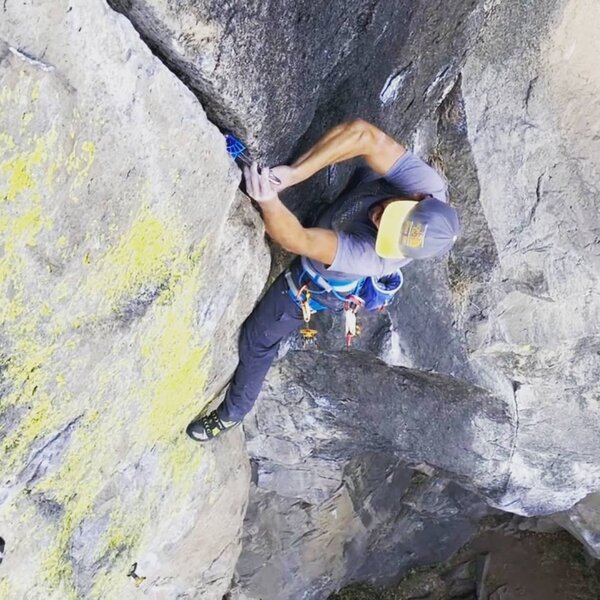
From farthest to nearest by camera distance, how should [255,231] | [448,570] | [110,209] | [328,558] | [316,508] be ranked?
[448,570]
[328,558]
[316,508]
[255,231]
[110,209]

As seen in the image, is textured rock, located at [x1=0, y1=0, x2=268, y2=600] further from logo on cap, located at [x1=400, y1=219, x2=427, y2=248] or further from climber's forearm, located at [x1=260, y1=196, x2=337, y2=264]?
logo on cap, located at [x1=400, y1=219, x2=427, y2=248]

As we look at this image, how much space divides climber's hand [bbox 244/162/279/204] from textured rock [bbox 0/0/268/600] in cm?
9

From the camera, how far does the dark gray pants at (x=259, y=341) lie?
3652mm

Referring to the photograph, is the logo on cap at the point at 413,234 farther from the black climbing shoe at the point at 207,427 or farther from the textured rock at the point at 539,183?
the black climbing shoe at the point at 207,427

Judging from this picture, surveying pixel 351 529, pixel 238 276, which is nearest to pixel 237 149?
pixel 238 276

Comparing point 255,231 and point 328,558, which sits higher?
point 255,231

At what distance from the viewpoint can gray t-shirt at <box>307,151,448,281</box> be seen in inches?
122

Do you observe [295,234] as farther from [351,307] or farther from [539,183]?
[539,183]

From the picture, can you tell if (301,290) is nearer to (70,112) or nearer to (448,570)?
(70,112)

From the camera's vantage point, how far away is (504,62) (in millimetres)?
3783

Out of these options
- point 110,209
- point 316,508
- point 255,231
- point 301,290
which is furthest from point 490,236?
point 316,508

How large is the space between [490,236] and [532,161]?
44 cm

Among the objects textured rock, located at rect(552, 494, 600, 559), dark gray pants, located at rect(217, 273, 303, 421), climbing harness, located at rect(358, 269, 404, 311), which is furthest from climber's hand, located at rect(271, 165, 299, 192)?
textured rock, located at rect(552, 494, 600, 559)

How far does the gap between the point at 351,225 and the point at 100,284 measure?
126 cm
